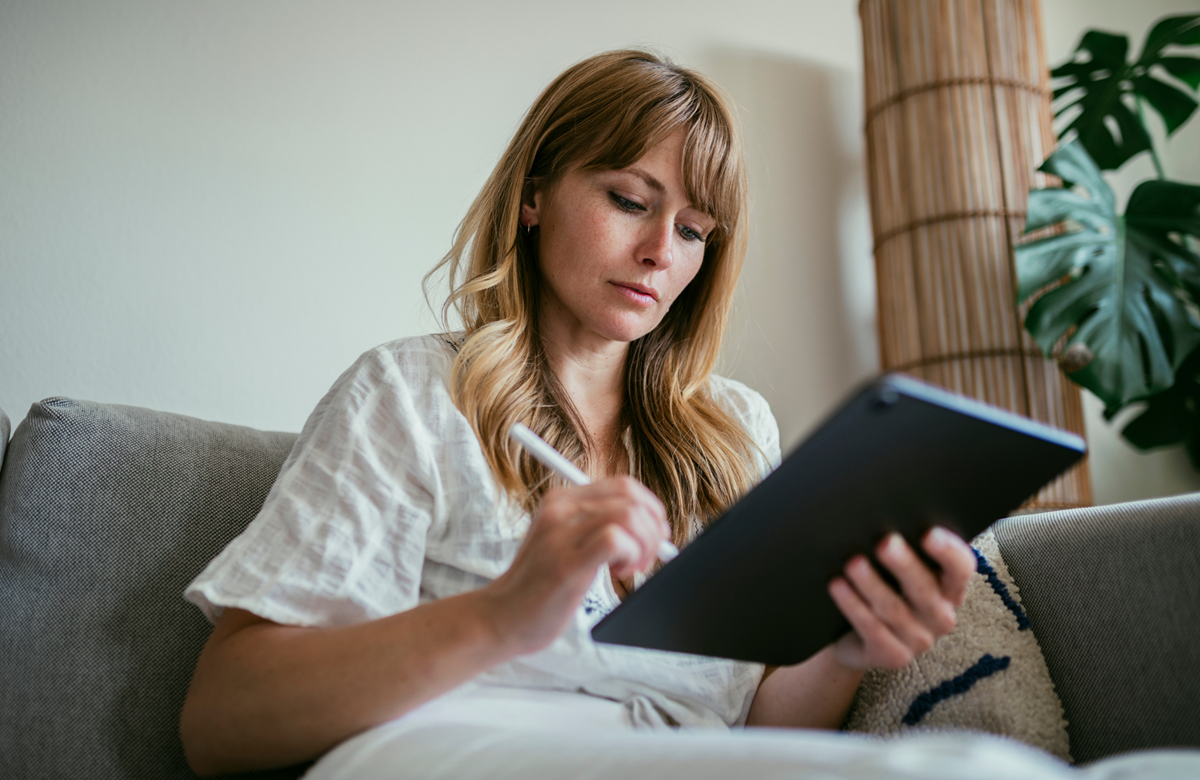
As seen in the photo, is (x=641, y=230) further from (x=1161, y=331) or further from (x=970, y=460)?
(x=1161, y=331)

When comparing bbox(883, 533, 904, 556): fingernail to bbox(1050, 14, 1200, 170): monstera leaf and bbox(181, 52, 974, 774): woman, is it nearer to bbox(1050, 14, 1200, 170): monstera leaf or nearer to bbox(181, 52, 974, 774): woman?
bbox(181, 52, 974, 774): woman

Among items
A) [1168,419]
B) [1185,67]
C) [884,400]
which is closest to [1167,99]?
[1185,67]

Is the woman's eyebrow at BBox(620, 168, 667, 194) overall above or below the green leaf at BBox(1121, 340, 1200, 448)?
above

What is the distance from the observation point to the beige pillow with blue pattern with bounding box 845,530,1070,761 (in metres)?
0.80

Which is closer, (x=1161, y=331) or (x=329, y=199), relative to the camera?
(x=329, y=199)

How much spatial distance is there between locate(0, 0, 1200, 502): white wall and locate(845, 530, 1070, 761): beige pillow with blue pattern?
1013 mm

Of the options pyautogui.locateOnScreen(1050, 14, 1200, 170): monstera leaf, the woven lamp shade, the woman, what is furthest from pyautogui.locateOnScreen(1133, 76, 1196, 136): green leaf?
the woman

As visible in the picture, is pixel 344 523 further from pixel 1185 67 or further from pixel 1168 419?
pixel 1185 67

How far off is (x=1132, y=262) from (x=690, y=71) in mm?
1176

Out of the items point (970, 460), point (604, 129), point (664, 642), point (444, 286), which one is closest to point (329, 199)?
point (444, 286)

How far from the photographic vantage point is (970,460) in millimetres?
604

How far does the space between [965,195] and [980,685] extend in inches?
49.4

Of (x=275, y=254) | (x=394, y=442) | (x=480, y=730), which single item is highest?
(x=275, y=254)

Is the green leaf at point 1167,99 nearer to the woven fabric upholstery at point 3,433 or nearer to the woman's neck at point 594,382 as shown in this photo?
the woman's neck at point 594,382
